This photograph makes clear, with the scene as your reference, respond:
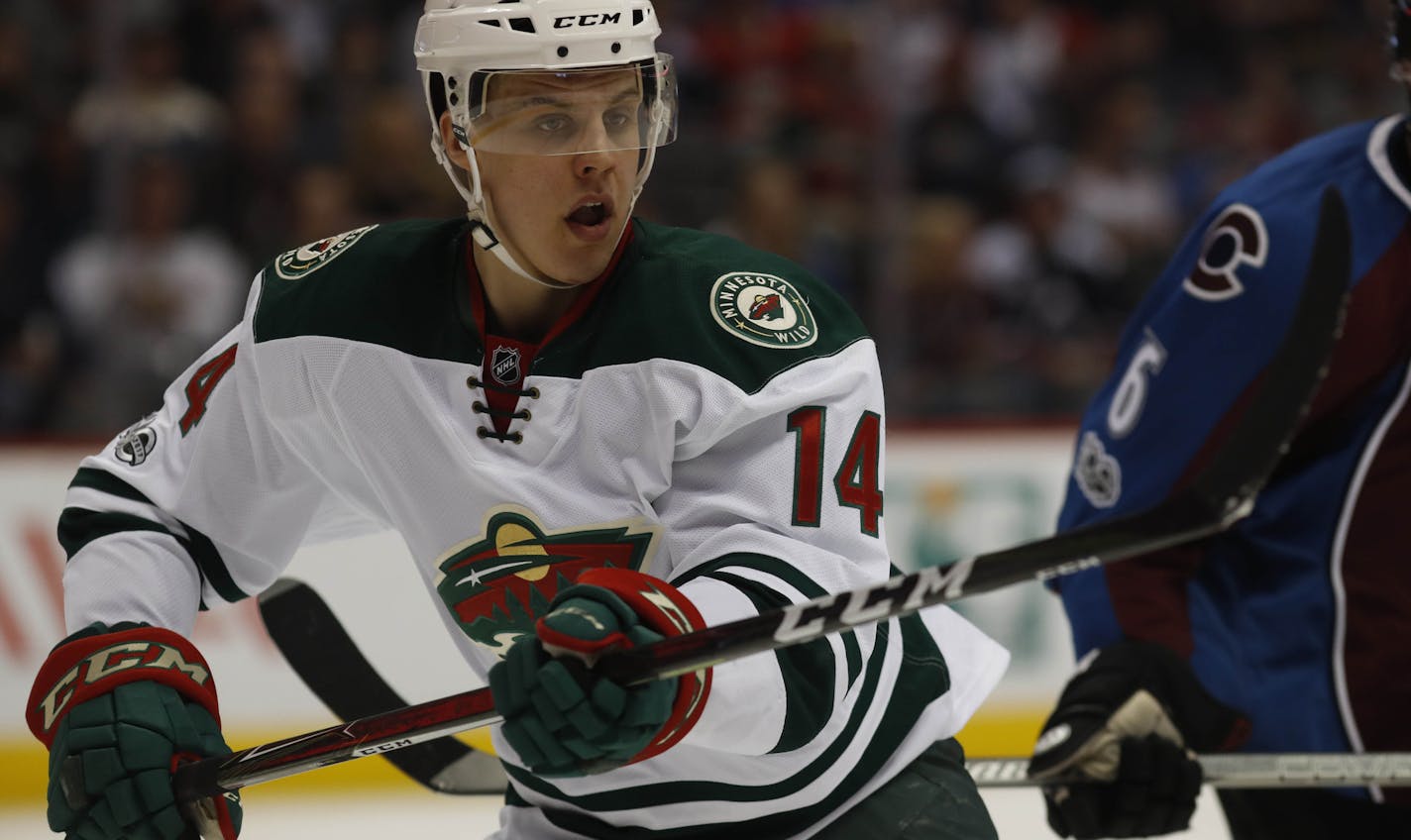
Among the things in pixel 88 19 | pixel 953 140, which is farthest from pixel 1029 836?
pixel 88 19

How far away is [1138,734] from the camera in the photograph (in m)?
1.99

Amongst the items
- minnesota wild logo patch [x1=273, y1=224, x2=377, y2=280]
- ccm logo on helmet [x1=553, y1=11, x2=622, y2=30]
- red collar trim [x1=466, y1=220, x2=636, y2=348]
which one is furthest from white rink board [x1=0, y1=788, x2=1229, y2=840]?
ccm logo on helmet [x1=553, y1=11, x2=622, y2=30]

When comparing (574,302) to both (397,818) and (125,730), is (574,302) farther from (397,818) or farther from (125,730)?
(397,818)

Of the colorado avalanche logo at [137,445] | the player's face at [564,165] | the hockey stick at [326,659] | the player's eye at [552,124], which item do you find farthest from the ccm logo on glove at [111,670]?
the player's eye at [552,124]

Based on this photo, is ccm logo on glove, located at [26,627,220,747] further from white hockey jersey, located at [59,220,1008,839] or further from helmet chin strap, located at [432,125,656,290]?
helmet chin strap, located at [432,125,656,290]

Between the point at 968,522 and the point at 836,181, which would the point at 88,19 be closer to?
the point at 836,181

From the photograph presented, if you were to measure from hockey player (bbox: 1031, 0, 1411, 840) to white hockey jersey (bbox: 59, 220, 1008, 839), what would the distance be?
183 millimetres

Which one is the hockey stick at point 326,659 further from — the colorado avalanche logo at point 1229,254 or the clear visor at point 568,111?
the colorado avalanche logo at point 1229,254

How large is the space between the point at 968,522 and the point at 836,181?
48.2 inches

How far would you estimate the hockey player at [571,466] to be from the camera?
5.54 ft

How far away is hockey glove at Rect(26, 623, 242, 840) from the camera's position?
1.79m

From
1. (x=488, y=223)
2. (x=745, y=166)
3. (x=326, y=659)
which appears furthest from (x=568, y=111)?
(x=745, y=166)

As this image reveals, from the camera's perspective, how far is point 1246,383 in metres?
1.93

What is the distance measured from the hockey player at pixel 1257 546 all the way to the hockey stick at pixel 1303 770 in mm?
28
